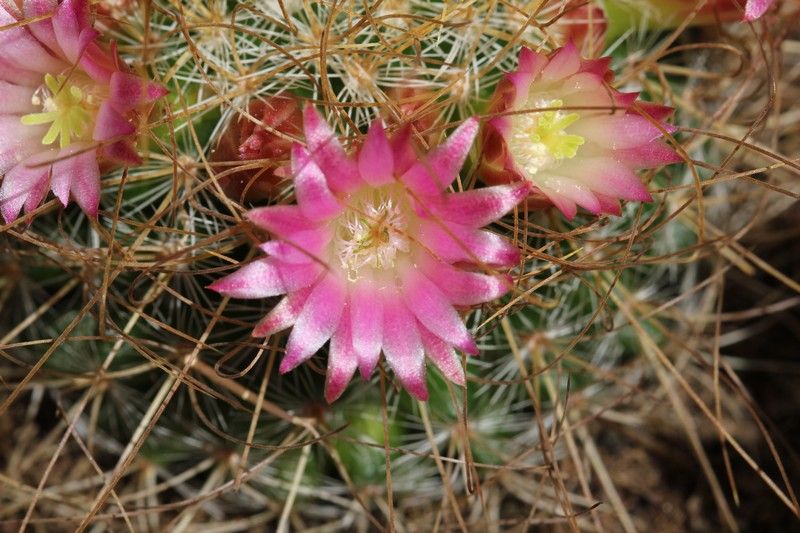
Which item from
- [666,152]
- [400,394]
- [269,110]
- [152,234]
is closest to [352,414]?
[400,394]

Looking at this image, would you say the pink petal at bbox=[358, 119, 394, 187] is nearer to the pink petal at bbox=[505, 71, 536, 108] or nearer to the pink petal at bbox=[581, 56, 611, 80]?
the pink petal at bbox=[505, 71, 536, 108]

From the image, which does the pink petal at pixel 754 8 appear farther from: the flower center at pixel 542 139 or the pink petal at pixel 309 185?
the pink petal at pixel 309 185

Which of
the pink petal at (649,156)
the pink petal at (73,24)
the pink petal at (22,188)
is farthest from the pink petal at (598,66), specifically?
the pink petal at (22,188)

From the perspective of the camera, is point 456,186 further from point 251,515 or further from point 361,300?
point 251,515

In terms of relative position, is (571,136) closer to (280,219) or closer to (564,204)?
(564,204)

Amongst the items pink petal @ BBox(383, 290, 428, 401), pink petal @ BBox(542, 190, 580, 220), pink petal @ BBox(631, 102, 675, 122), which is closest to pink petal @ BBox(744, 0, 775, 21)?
pink petal @ BBox(631, 102, 675, 122)

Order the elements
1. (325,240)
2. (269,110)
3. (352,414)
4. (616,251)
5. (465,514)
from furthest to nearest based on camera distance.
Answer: (465,514) < (352,414) < (616,251) < (269,110) < (325,240)
